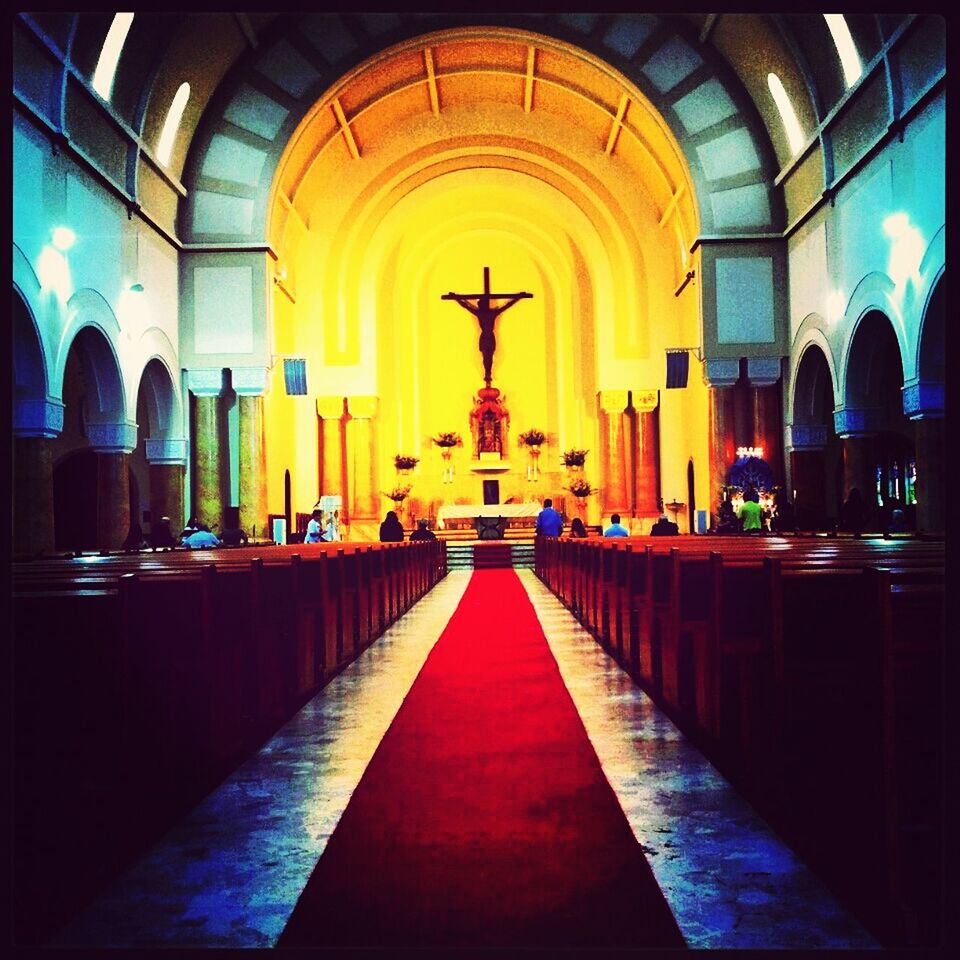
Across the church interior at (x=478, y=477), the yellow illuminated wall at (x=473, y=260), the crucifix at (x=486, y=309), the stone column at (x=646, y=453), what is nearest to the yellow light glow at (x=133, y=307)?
the church interior at (x=478, y=477)

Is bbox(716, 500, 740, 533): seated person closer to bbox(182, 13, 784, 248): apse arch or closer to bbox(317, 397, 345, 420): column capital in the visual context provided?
bbox(182, 13, 784, 248): apse arch

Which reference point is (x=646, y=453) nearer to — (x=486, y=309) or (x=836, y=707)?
(x=486, y=309)

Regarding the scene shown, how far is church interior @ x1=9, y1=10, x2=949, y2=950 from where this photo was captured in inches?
104

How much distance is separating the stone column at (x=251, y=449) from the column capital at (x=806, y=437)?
8.84 meters

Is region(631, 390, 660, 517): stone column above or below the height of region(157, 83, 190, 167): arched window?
below

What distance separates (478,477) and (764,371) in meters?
8.54

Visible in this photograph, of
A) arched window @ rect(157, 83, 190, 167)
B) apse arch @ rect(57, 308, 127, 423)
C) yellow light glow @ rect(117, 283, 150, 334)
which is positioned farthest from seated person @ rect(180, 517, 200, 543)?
arched window @ rect(157, 83, 190, 167)

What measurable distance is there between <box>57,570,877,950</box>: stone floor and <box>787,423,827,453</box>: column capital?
42.2 ft

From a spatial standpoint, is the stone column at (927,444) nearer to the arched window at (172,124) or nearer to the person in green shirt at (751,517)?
the person in green shirt at (751,517)

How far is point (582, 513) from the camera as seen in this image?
23188 mm

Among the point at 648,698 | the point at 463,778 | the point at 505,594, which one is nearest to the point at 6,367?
the point at 463,778

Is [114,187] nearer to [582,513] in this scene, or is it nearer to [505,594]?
[505,594]

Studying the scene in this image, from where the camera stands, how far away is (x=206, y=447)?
17.1m

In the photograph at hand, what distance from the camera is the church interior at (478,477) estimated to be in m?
2.63
